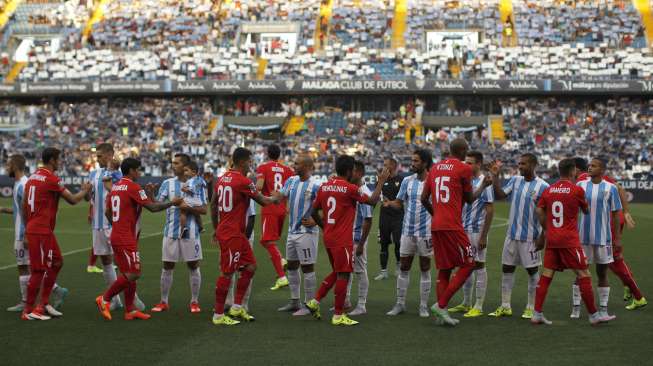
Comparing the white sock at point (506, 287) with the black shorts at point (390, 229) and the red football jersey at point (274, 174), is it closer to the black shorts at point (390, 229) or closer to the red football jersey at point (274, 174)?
the black shorts at point (390, 229)

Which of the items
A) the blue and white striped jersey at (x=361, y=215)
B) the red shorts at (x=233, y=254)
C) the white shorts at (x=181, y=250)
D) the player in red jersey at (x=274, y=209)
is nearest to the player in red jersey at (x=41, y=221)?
the white shorts at (x=181, y=250)

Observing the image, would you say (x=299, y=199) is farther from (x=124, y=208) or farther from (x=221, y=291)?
(x=124, y=208)

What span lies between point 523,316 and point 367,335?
2289 millimetres

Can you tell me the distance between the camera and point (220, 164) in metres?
45.1

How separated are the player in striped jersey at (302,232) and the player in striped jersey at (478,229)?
196 cm

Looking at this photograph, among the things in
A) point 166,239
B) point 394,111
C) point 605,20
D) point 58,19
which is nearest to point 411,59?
point 394,111

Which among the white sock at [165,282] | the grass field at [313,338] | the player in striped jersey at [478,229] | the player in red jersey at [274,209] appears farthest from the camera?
the player in red jersey at [274,209]

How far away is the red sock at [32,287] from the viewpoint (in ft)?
35.2

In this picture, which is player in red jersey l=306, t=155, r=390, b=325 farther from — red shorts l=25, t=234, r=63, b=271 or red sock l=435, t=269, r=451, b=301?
red shorts l=25, t=234, r=63, b=271

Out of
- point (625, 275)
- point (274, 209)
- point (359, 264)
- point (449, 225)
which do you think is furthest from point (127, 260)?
point (625, 275)

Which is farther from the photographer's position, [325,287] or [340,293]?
[325,287]

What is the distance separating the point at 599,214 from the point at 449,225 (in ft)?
7.30

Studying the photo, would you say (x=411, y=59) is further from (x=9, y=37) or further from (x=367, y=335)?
(x=367, y=335)

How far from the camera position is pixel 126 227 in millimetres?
10773
